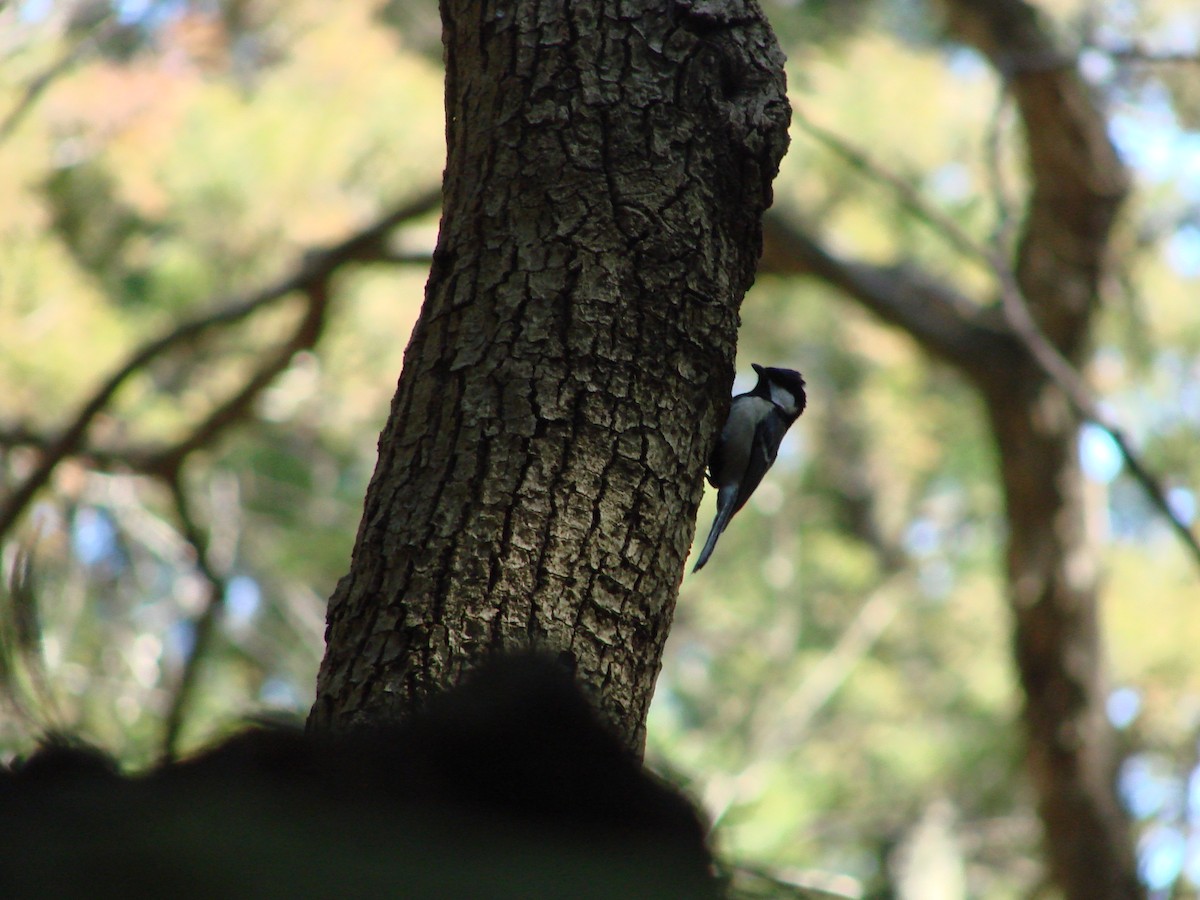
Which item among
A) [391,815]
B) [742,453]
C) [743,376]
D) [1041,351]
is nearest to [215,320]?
[742,453]

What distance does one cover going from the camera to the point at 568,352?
1.95m

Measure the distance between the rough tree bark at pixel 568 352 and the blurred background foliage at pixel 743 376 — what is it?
4756 mm

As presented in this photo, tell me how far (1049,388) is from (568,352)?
17.3ft

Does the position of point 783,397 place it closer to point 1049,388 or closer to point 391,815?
point 1049,388

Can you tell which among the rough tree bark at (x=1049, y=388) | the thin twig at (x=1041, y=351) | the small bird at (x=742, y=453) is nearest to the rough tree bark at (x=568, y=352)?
the small bird at (x=742, y=453)

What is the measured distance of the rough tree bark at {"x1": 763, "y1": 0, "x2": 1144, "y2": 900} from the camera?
6.41 m

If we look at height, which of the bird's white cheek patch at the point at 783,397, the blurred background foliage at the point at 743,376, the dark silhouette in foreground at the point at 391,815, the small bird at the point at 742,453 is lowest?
the dark silhouette in foreground at the point at 391,815

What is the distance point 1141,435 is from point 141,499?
8.45 metres

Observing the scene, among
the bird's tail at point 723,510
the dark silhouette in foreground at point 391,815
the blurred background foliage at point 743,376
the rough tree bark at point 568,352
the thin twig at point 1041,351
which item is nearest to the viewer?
the dark silhouette in foreground at point 391,815

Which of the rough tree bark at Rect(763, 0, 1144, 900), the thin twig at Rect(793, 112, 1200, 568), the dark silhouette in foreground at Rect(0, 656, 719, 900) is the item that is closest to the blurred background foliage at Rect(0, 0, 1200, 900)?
the rough tree bark at Rect(763, 0, 1144, 900)

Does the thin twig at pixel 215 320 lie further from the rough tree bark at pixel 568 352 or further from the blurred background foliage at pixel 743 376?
the rough tree bark at pixel 568 352

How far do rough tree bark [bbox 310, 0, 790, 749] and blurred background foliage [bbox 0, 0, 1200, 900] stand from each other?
4756 mm

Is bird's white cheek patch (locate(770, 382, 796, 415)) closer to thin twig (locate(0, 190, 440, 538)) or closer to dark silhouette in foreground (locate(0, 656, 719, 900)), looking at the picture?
thin twig (locate(0, 190, 440, 538))

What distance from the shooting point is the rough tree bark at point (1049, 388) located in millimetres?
6406
